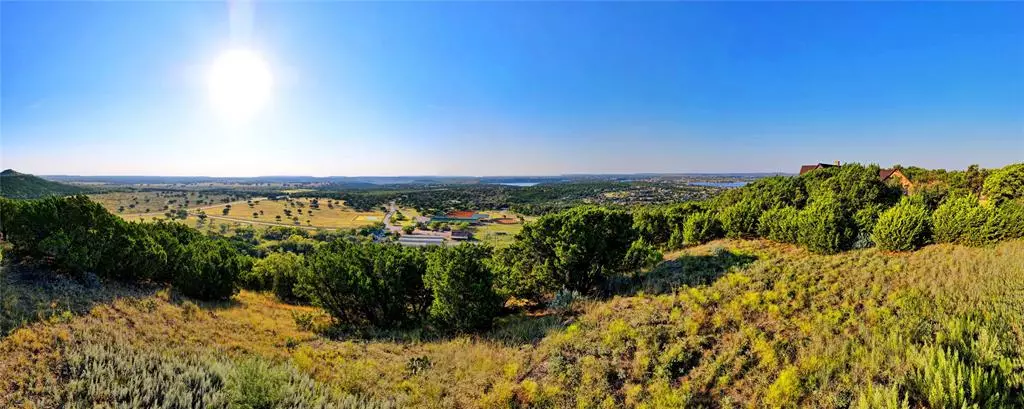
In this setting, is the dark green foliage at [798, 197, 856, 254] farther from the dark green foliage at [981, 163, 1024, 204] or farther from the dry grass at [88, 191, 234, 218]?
the dry grass at [88, 191, 234, 218]

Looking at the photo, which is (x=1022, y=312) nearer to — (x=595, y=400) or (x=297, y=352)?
(x=595, y=400)

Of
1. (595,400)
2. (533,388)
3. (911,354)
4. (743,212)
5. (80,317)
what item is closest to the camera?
(911,354)

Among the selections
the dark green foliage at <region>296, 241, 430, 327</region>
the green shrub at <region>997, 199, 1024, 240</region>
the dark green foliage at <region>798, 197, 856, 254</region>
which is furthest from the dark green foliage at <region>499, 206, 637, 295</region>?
the green shrub at <region>997, 199, 1024, 240</region>

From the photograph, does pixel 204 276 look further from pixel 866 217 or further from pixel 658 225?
pixel 658 225

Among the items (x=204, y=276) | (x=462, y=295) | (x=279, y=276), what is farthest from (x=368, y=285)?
(x=279, y=276)

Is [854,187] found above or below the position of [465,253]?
above

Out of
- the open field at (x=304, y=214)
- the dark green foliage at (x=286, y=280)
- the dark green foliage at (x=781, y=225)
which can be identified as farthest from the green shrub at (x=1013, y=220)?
the open field at (x=304, y=214)

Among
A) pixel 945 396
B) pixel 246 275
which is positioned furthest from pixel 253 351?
pixel 246 275
